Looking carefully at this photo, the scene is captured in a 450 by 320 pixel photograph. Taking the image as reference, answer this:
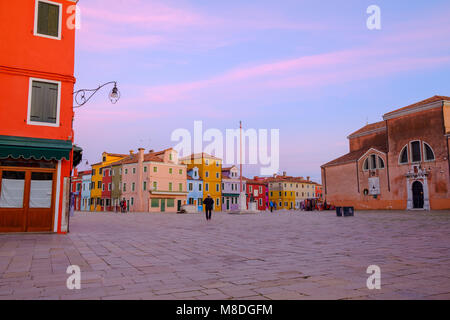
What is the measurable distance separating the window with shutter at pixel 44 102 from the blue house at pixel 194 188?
44.4 metres

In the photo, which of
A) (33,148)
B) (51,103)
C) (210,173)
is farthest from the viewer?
(210,173)

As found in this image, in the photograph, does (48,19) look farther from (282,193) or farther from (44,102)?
(282,193)

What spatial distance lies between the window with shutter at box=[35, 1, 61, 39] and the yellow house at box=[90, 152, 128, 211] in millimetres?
47281

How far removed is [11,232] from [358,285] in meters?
11.0

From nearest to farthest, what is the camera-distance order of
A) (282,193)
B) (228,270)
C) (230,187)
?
1. (228,270)
2. (230,187)
3. (282,193)

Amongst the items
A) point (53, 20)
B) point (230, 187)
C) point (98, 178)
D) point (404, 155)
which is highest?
point (53, 20)

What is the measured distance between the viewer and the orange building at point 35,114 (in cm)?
1120

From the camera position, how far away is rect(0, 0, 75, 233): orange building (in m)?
11.2

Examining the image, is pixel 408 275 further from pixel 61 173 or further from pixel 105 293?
pixel 61 173

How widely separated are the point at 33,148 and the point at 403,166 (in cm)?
3472

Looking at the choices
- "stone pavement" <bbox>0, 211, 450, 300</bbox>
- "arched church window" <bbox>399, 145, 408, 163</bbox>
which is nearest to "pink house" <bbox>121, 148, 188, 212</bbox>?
"arched church window" <bbox>399, 145, 408, 163</bbox>

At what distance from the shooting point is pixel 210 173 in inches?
2357

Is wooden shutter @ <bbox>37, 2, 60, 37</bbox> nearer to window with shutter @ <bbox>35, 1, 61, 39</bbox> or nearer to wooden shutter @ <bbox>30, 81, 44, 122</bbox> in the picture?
window with shutter @ <bbox>35, 1, 61, 39</bbox>

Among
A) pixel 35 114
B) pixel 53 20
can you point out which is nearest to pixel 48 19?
pixel 53 20
